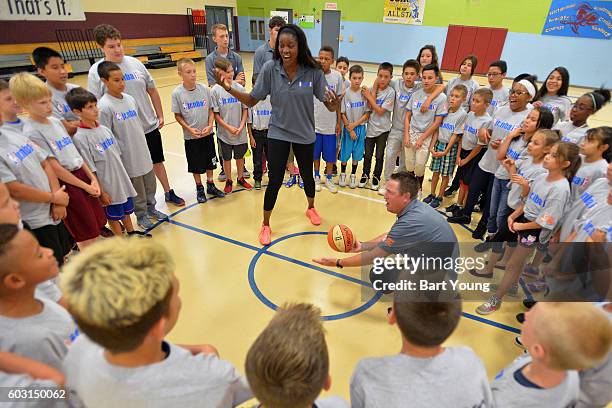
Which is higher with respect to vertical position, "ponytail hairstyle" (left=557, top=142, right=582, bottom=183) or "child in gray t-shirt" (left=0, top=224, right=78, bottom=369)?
"ponytail hairstyle" (left=557, top=142, right=582, bottom=183)

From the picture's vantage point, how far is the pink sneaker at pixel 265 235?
4047mm

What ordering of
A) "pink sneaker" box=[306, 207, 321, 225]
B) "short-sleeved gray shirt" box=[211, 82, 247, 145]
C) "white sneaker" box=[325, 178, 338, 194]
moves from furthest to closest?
"white sneaker" box=[325, 178, 338, 194] → "short-sleeved gray shirt" box=[211, 82, 247, 145] → "pink sneaker" box=[306, 207, 321, 225]

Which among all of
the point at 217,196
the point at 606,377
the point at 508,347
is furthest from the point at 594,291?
the point at 217,196

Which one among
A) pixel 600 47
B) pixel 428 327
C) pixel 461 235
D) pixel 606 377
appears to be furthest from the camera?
pixel 600 47

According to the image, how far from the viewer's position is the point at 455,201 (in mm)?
5152

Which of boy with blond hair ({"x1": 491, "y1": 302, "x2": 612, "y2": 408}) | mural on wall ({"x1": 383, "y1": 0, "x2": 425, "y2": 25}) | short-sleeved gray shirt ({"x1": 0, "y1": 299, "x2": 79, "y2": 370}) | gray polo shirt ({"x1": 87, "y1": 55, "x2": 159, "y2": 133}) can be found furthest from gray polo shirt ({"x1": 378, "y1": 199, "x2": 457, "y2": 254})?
mural on wall ({"x1": 383, "y1": 0, "x2": 425, "y2": 25})

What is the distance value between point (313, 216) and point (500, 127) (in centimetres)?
239

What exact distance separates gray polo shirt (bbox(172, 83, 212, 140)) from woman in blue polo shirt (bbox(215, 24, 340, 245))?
46.7 inches

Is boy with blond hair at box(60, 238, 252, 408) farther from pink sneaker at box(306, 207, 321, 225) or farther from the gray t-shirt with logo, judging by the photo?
pink sneaker at box(306, 207, 321, 225)

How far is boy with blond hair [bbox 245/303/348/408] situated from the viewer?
1.13 meters

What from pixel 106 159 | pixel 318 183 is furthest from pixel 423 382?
pixel 318 183

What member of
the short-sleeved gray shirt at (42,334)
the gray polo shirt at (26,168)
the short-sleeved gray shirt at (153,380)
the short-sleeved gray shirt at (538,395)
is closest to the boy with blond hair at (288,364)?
the short-sleeved gray shirt at (153,380)

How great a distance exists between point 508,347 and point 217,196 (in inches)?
156

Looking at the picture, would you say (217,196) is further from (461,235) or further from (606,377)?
(606,377)
